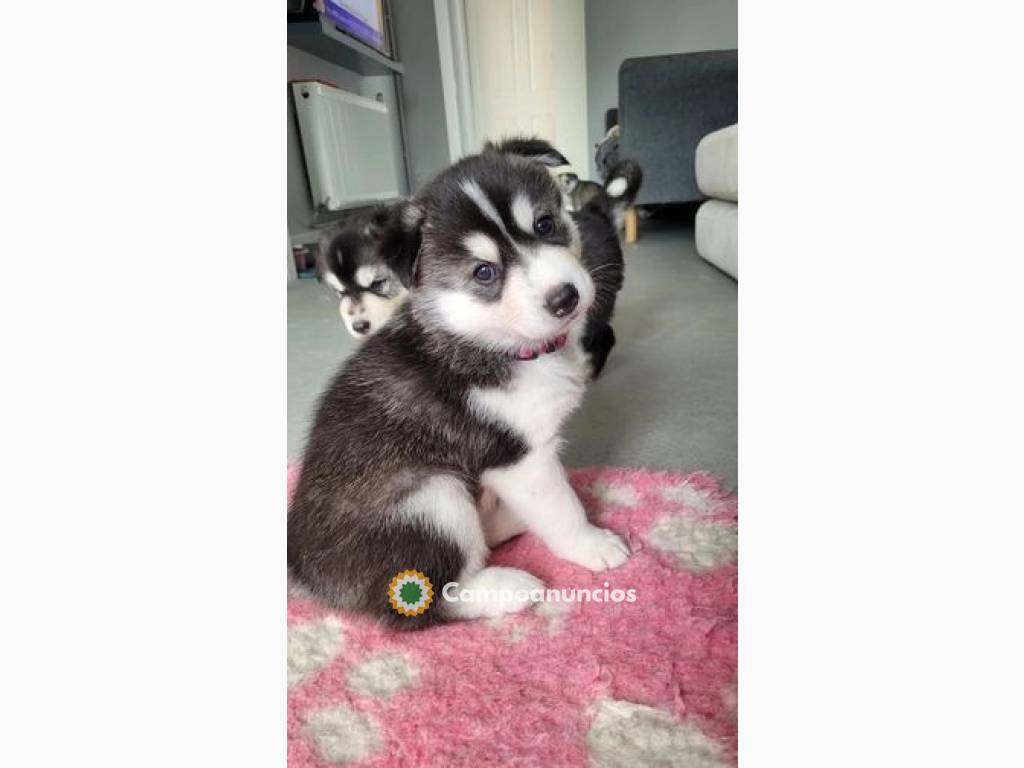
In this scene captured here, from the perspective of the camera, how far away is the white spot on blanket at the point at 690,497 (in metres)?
1.26

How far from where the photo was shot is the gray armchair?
0.84 m

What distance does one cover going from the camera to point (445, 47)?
1.02 metres

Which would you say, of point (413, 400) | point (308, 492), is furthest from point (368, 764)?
point (413, 400)

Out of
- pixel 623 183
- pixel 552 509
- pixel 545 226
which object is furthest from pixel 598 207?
pixel 552 509

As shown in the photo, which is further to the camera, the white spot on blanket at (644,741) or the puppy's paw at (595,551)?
the puppy's paw at (595,551)

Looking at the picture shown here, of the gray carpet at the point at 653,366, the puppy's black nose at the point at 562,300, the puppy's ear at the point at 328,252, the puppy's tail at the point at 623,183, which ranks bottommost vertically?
the gray carpet at the point at 653,366

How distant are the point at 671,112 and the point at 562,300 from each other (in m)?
0.35

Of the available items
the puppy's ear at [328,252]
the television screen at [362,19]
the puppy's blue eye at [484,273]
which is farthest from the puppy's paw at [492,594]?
the television screen at [362,19]

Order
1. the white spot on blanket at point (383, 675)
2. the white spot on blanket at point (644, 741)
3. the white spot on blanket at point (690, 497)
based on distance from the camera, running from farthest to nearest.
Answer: the white spot on blanket at point (690, 497) → the white spot on blanket at point (383, 675) → the white spot on blanket at point (644, 741)

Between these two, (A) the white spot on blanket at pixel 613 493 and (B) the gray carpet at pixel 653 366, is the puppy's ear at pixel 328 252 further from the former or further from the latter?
(A) the white spot on blanket at pixel 613 493

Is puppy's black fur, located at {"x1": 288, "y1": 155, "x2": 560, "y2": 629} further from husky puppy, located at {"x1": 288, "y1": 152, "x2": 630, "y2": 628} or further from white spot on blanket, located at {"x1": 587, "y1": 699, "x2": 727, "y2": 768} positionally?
white spot on blanket, located at {"x1": 587, "y1": 699, "x2": 727, "y2": 768}

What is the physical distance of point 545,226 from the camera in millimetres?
1126

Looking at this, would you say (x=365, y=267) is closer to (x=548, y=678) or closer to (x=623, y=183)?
(x=623, y=183)
